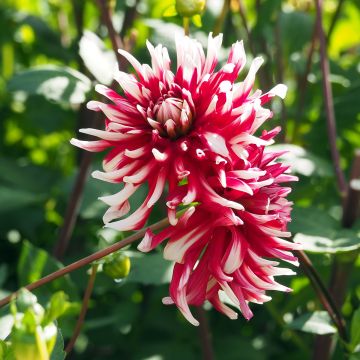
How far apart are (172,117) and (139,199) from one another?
1.77 feet

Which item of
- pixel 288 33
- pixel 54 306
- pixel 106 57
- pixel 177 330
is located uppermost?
pixel 288 33

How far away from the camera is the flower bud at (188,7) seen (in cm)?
101

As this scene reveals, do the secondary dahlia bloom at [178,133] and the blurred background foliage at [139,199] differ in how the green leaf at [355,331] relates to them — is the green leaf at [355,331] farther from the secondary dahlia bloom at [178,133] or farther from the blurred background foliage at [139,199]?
the secondary dahlia bloom at [178,133]

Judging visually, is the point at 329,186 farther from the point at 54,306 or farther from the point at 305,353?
Answer: the point at 54,306

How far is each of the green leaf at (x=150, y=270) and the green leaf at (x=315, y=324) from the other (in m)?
0.17

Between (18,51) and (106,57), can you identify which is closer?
(106,57)

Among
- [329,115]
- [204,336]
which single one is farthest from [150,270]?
[329,115]

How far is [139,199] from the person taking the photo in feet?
4.11

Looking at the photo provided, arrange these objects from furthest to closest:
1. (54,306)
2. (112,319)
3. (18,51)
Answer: (18,51) < (112,319) < (54,306)

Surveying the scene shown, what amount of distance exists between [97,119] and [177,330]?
0.38 metres

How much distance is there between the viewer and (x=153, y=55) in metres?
0.76

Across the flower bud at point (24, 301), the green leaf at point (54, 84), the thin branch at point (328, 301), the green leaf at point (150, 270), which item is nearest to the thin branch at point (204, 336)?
the green leaf at point (150, 270)

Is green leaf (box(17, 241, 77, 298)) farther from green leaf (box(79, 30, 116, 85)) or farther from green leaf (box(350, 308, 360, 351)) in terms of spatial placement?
green leaf (box(350, 308, 360, 351))

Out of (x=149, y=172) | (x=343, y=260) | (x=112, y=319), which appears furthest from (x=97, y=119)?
(x=149, y=172)
